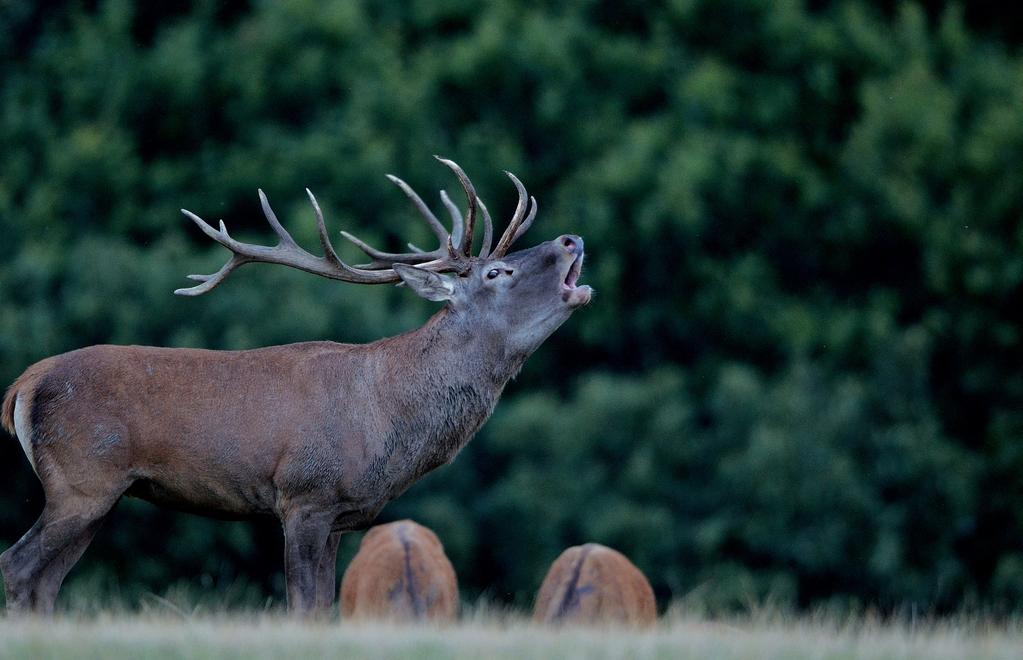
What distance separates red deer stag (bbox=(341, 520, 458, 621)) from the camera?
9.97 metres

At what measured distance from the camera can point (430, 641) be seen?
20.6 feet

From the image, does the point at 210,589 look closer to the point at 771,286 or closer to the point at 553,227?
the point at 553,227

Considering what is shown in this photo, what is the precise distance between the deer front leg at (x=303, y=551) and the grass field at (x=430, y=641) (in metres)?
0.43

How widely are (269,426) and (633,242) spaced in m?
15.0

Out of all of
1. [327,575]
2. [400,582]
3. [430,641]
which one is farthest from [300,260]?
[430,641]

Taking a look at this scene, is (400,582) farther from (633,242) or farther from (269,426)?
(633,242)

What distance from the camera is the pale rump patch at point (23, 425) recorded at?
782cm

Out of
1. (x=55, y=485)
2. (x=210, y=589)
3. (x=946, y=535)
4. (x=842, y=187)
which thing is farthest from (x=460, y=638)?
(x=842, y=187)

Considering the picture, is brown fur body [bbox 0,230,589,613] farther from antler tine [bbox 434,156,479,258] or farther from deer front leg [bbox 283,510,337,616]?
antler tine [bbox 434,156,479,258]

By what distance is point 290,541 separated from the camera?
7793mm

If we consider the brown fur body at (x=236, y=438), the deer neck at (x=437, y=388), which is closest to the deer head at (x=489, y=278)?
the deer neck at (x=437, y=388)

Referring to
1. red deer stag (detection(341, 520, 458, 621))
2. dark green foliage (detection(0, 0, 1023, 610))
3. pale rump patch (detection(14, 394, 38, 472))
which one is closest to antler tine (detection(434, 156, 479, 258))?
red deer stag (detection(341, 520, 458, 621))

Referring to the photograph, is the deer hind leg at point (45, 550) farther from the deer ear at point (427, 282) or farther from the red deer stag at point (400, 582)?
the red deer stag at point (400, 582)

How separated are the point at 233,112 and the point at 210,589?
25.8 feet
